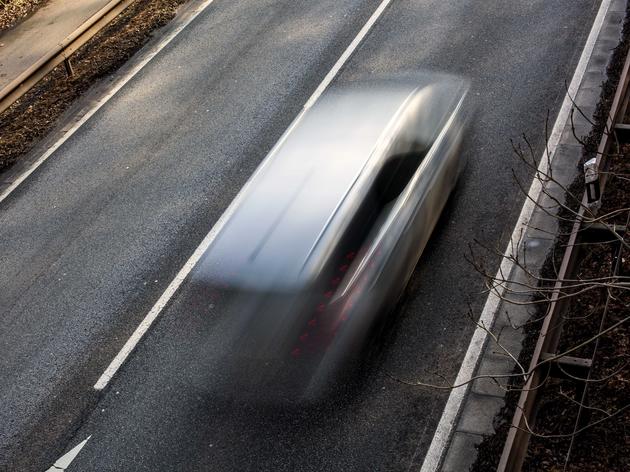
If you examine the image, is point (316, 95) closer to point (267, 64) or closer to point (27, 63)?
point (267, 64)

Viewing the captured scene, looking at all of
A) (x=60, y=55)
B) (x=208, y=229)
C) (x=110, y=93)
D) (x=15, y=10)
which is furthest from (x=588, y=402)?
(x=15, y=10)

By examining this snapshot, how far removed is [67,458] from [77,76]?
7920 mm

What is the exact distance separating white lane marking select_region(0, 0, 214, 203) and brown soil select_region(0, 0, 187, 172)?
1.21 ft

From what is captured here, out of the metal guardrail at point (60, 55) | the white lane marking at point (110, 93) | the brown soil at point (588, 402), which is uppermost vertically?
the metal guardrail at point (60, 55)

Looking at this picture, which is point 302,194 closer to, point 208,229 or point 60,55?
point 208,229

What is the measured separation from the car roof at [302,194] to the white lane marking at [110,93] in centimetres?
491

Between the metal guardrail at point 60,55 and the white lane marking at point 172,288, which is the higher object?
the metal guardrail at point 60,55

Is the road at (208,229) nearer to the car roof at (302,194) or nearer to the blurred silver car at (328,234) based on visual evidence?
the blurred silver car at (328,234)

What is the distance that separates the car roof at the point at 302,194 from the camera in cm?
807

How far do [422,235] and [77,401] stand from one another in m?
4.03

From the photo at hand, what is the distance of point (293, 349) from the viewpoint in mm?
8062

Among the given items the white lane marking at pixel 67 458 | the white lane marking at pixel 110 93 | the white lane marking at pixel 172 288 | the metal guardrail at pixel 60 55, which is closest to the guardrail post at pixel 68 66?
the metal guardrail at pixel 60 55

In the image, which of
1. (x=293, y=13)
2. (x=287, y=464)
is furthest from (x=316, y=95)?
(x=287, y=464)

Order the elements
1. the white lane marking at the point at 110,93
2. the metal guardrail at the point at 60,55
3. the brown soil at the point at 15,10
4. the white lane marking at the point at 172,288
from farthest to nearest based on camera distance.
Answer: the brown soil at the point at 15,10, the metal guardrail at the point at 60,55, the white lane marking at the point at 110,93, the white lane marking at the point at 172,288
